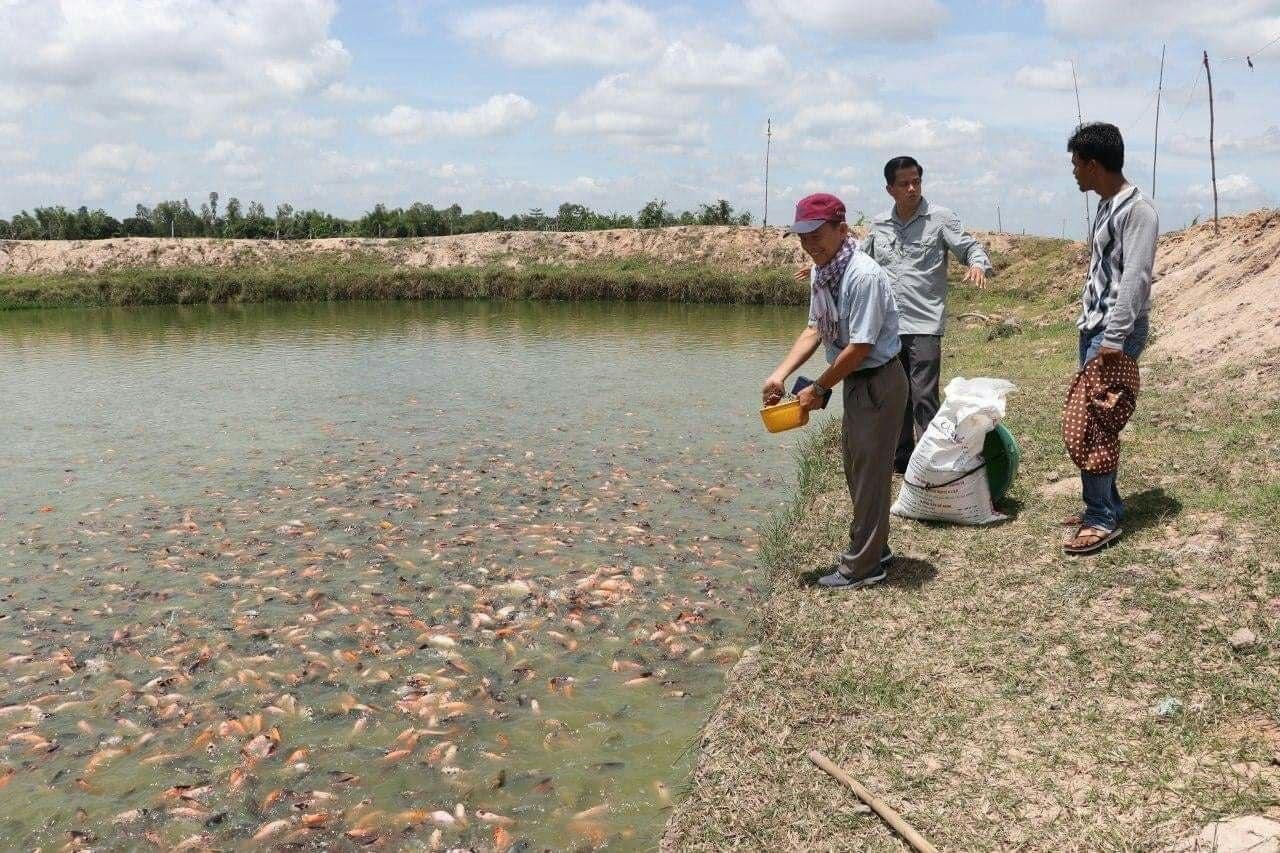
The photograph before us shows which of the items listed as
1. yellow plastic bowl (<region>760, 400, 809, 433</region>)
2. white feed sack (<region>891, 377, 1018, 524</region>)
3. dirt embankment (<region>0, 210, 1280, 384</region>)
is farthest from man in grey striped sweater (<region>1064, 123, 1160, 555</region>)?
dirt embankment (<region>0, 210, 1280, 384</region>)

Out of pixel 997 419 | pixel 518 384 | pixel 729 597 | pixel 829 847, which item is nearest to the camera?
pixel 829 847

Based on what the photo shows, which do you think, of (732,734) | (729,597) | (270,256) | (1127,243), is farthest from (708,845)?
(270,256)

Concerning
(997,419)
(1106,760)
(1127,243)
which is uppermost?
(1127,243)

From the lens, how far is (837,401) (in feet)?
49.9

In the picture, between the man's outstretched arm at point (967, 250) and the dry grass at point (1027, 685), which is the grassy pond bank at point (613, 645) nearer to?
the dry grass at point (1027, 685)

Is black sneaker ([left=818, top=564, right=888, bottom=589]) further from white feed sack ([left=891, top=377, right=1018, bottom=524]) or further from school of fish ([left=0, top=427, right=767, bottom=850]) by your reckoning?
white feed sack ([left=891, top=377, right=1018, bottom=524])

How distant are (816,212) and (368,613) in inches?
169

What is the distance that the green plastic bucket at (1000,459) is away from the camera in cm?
688

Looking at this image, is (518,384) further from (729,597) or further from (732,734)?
(732,734)

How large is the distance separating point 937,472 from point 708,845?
12.2 ft

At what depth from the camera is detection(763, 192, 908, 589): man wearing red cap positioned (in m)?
5.26

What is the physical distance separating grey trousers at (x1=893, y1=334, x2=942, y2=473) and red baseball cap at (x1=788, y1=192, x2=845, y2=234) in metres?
2.42

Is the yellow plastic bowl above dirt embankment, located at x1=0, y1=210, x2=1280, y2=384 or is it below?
below

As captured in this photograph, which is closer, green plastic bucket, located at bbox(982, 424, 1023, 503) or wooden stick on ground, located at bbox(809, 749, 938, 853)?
wooden stick on ground, located at bbox(809, 749, 938, 853)
